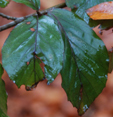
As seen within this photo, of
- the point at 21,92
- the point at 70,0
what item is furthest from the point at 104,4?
the point at 21,92

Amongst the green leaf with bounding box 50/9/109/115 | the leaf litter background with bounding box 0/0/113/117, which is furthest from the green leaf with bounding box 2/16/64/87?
the leaf litter background with bounding box 0/0/113/117

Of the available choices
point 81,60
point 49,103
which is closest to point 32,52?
point 81,60

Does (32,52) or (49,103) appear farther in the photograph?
(49,103)

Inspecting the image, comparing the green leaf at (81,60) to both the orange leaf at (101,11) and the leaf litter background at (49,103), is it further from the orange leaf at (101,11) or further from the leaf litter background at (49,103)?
the leaf litter background at (49,103)

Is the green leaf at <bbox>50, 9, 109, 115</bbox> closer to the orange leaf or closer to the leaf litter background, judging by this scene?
the orange leaf

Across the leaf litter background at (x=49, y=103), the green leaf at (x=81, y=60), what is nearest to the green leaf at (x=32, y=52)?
the green leaf at (x=81, y=60)

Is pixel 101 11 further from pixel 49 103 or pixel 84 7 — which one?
pixel 49 103
